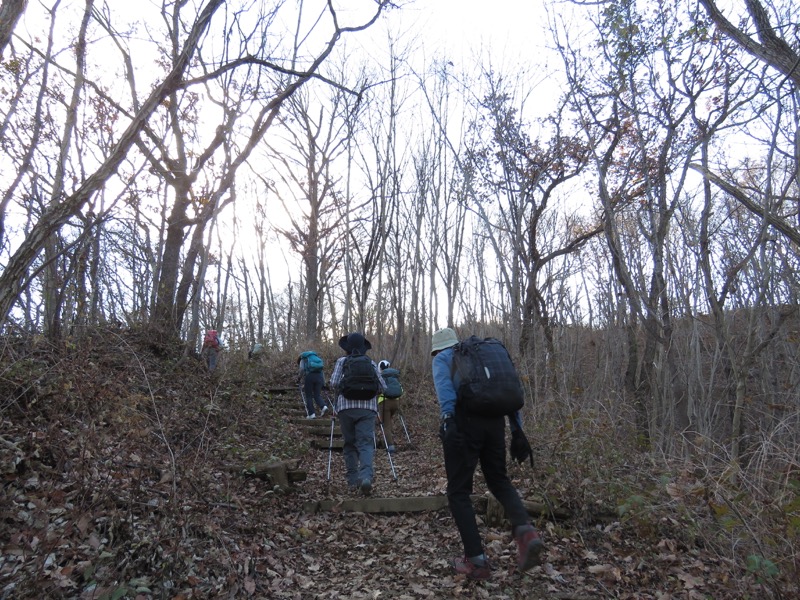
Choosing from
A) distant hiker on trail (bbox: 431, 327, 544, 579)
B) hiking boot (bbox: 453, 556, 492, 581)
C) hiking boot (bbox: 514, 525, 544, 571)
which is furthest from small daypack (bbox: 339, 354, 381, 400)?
hiking boot (bbox: 514, 525, 544, 571)

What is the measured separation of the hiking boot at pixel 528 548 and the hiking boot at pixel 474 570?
0.97ft

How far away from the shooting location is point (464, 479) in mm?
3619

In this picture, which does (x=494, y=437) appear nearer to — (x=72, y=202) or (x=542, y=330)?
(x=72, y=202)

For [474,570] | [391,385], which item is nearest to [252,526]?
[474,570]

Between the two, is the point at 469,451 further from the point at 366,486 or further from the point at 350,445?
the point at 350,445

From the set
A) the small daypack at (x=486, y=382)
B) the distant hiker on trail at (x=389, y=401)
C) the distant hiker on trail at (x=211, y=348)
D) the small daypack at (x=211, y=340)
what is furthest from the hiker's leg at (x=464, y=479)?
the small daypack at (x=211, y=340)

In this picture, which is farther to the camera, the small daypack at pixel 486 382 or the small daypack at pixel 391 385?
the small daypack at pixel 391 385

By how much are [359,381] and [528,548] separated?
9.49ft

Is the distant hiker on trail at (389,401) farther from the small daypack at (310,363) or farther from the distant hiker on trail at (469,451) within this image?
the distant hiker on trail at (469,451)

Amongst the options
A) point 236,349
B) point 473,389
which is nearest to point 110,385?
point 473,389

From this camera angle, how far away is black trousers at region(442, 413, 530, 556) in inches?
141

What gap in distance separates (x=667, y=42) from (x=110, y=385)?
9070mm

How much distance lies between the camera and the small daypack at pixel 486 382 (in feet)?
11.5

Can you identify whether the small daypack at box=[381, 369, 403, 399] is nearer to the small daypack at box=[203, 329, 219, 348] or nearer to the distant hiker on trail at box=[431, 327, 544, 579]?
the small daypack at box=[203, 329, 219, 348]
